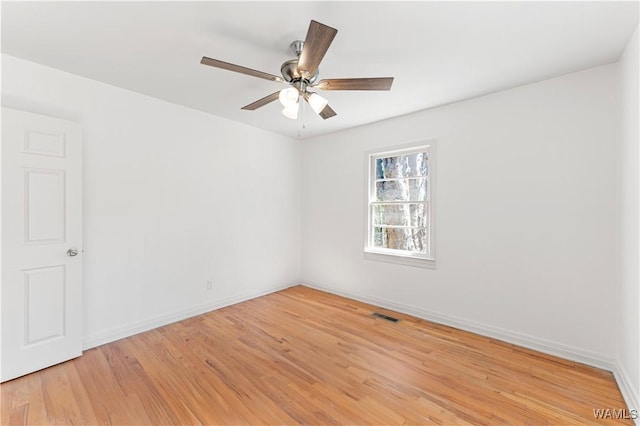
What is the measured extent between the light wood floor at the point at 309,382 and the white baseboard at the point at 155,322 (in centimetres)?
8

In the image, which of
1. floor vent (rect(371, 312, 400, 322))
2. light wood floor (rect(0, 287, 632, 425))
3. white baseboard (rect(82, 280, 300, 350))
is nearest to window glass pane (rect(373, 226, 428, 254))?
floor vent (rect(371, 312, 400, 322))

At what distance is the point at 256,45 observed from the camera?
82.2 inches

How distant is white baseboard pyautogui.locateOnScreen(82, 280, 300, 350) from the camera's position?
2693mm

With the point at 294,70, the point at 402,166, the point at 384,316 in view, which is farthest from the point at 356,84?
the point at 384,316

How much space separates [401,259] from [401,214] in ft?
1.98

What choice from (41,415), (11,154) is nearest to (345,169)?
(11,154)

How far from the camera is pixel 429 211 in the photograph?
11.2 ft

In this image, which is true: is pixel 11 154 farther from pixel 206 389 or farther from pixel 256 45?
pixel 206 389

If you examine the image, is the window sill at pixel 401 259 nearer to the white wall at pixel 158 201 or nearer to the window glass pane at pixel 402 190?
the window glass pane at pixel 402 190

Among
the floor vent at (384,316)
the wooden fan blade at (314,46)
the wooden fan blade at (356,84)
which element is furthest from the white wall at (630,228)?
the wooden fan blade at (314,46)

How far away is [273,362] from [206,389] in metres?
0.57

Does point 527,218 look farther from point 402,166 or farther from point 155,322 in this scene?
point 155,322

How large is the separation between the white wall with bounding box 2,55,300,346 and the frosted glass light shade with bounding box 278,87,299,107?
193cm

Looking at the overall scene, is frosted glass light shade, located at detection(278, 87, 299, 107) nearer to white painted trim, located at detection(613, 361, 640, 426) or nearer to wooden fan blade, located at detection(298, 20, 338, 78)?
wooden fan blade, located at detection(298, 20, 338, 78)
